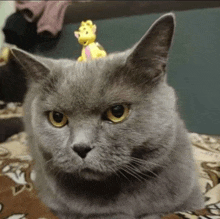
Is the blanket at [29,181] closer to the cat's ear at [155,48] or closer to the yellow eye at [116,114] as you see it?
the yellow eye at [116,114]

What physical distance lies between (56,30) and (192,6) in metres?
0.92

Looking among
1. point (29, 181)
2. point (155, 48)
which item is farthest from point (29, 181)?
point (155, 48)

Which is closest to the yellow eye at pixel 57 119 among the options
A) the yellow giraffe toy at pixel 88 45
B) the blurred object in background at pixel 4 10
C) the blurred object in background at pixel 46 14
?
the yellow giraffe toy at pixel 88 45

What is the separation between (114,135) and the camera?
0.66m

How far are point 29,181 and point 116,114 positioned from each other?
0.62 m

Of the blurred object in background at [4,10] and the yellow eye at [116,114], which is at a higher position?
the blurred object in background at [4,10]

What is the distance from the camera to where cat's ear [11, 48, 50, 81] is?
768 mm

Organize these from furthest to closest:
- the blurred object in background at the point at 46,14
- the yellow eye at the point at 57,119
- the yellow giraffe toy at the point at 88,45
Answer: the blurred object in background at the point at 46,14 < the yellow giraffe toy at the point at 88,45 < the yellow eye at the point at 57,119

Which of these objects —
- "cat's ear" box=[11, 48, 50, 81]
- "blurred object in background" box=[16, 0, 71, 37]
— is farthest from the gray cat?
"blurred object in background" box=[16, 0, 71, 37]

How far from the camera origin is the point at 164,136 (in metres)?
0.73

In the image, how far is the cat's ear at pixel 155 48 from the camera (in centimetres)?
66

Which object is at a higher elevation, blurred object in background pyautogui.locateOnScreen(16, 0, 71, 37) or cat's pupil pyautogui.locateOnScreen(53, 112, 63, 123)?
blurred object in background pyautogui.locateOnScreen(16, 0, 71, 37)

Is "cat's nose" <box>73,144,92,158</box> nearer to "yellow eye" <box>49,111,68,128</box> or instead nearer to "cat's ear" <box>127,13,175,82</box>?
"yellow eye" <box>49,111,68,128</box>

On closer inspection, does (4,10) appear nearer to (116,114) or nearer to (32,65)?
(32,65)
